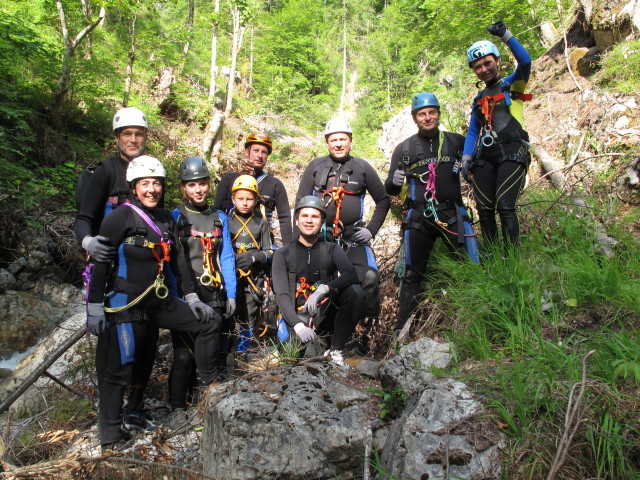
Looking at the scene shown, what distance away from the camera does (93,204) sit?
3707mm

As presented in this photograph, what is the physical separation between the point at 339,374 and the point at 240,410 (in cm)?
90

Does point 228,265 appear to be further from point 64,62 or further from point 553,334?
point 64,62

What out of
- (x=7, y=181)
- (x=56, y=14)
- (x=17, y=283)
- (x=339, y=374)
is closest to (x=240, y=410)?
(x=339, y=374)

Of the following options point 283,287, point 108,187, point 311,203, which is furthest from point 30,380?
point 311,203

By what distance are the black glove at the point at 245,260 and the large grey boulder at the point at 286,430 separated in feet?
7.15

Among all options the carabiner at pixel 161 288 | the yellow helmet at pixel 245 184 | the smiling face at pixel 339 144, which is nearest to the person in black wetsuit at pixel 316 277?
the yellow helmet at pixel 245 184

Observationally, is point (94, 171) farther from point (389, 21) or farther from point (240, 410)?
point (389, 21)

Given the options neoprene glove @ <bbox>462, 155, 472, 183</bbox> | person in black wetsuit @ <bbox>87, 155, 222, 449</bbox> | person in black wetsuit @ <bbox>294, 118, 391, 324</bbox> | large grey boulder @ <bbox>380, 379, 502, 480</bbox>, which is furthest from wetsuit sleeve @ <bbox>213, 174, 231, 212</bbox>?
large grey boulder @ <bbox>380, 379, 502, 480</bbox>

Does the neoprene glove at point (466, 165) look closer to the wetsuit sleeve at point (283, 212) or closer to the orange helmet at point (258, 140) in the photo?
the wetsuit sleeve at point (283, 212)

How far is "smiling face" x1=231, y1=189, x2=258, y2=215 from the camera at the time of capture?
5.17 meters

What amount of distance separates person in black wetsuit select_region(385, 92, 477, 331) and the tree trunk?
904cm

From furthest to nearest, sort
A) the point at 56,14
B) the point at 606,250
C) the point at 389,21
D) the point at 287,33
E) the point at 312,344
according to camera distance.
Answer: the point at 389,21 < the point at 287,33 < the point at 56,14 < the point at 312,344 < the point at 606,250

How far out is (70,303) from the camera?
27.3 feet

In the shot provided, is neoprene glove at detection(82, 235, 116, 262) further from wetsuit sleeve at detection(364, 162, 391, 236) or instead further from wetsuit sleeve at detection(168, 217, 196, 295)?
wetsuit sleeve at detection(364, 162, 391, 236)
